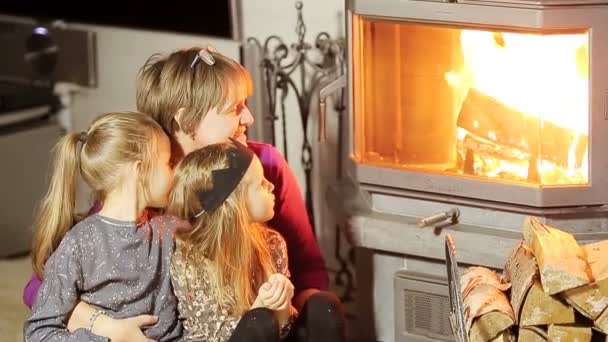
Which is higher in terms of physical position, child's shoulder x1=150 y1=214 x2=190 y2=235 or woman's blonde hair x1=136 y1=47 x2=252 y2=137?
woman's blonde hair x1=136 y1=47 x2=252 y2=137

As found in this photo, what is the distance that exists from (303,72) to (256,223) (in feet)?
2.61

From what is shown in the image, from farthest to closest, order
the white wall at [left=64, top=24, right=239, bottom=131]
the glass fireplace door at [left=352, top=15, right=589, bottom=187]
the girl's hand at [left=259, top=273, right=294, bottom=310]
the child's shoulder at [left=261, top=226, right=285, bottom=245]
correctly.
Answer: the white wall at [left=64, top=24, right=239, bottom=131]
the glass fireplace door at [left=352, top=15, right=589, bottom=187]
the child's shoulder at [left=261, top=226, right=285, bottom=245]
the girl's hand at [left=259, top=273, right=294, bottom=310]

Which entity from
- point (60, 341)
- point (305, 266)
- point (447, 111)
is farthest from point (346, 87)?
point (60, 341)

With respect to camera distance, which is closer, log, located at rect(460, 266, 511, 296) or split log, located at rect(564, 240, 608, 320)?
split log, located at rect(564, 240, 608, 320)

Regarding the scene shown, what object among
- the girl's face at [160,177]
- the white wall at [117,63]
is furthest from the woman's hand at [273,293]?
the white wall at [117,63]

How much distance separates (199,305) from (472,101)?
72 centimetres

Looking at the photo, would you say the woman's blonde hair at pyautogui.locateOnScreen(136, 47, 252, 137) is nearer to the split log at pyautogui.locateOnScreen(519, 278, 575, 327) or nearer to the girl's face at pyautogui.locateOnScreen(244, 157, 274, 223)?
the girl's face at pyautogui.locateOnScreen(244, 157, 274, 223)

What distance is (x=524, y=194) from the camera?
8.04ft

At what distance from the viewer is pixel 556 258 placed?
6.94 ft

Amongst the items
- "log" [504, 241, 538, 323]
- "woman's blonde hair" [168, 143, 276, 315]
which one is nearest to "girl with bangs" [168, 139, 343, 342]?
"woman's blonde hair" [168, 143, 276, 315]

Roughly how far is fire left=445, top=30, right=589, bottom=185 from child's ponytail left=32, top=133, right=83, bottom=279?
2.63 ft

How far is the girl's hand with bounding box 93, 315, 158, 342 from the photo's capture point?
2.21m

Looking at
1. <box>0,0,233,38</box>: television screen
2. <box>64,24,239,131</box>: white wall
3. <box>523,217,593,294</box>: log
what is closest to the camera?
<box>523,217,593,294</box>: log

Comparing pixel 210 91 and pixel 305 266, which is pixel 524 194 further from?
pixel 210 91
